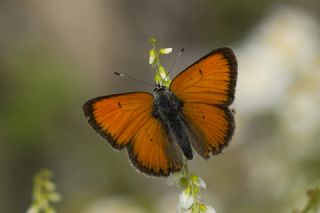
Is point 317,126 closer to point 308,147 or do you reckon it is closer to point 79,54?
point 308,147

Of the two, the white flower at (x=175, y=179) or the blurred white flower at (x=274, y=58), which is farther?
the blurred white flower at (x=274, y=58)

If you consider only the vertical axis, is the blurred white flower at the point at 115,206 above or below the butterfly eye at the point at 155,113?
below

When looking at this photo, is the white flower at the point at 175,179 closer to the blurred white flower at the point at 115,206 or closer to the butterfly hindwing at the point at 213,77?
the butterfly hindwing at the point at 213,77

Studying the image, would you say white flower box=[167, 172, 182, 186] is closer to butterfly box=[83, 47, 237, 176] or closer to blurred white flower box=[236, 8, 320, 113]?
butterfly box=[83, 47, 237, 176]

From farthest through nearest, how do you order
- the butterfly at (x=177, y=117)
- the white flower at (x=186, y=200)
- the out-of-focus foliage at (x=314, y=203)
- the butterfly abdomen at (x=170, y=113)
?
the butterfly abdomen at (x=170, y=113), the butterfly at (x=177, y=117), the out-of-focus foliage at (x=314, y=203), the white flower at (x=186, y=200)

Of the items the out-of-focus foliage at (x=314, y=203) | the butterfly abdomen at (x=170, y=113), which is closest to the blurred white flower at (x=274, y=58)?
the butterfly abdomen at (x=170, y=113)

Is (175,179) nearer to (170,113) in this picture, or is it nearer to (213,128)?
(213,128)

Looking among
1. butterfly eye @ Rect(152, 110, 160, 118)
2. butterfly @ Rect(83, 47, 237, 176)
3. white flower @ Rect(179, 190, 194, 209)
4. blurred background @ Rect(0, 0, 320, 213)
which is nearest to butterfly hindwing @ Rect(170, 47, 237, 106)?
butterfly @ Rect(83, 47, 237, 176)

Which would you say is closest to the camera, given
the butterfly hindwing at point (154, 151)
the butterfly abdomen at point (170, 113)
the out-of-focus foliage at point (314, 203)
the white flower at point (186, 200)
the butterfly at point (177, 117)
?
the white flower at point (186, 200)
